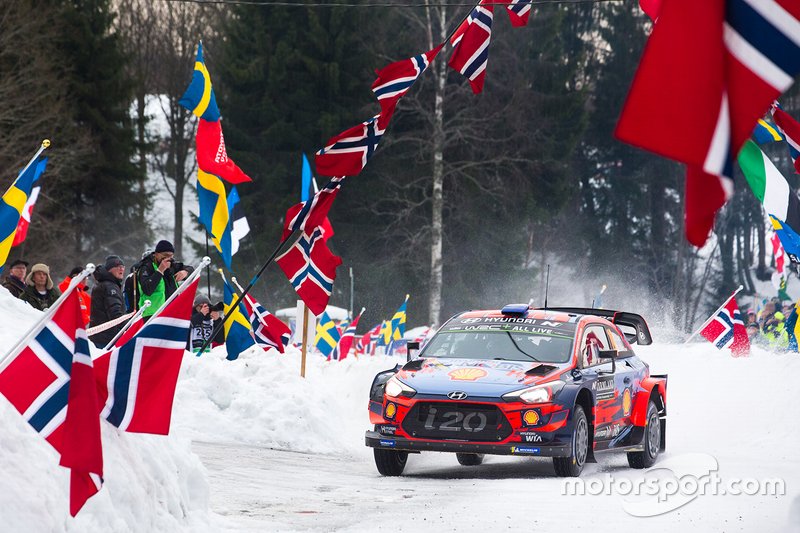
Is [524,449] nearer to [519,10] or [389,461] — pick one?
[389,461]

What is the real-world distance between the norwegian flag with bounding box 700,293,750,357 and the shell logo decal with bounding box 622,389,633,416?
11.5 m

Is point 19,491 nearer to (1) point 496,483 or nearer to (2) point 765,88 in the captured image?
(2) point 765,88

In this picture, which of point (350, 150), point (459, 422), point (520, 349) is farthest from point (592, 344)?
point (350, 150)

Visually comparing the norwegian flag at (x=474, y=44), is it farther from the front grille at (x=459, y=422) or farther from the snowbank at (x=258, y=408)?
the front grille at (x=459, y=422)

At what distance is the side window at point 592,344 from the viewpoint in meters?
12.9

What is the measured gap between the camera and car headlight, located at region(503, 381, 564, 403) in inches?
459

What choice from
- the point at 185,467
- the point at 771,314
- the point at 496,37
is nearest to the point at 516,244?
the point at 496,37

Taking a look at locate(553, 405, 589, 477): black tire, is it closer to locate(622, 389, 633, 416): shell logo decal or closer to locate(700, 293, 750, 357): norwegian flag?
locate(622, 389, 633, 416): shell logo decal

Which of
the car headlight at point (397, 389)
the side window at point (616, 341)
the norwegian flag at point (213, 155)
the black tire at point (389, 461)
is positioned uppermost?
the norwegian flag at point (213, 155)

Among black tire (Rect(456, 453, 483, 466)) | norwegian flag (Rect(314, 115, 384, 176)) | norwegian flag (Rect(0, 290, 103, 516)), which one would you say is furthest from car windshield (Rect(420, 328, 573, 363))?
norwegian flag (Rect(0, 290, 103, 516))

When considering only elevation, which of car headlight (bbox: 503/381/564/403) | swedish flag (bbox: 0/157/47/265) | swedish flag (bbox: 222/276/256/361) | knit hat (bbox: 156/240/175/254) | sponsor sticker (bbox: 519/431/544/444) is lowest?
swedish flag (bbox: 222/276/256/361)

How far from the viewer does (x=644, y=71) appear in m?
5.12

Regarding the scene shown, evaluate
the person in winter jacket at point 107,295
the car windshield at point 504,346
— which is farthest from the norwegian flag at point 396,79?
the person in winter jacket at point 107,295

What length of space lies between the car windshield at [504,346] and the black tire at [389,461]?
1.13 meters
